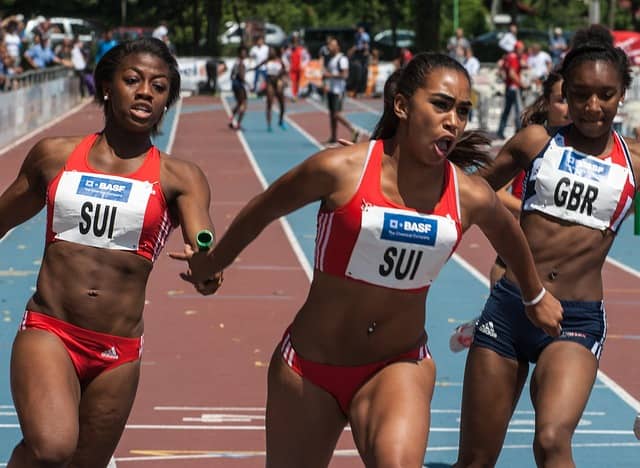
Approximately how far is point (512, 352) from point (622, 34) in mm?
30008

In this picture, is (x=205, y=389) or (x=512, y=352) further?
(x=205, y=389)

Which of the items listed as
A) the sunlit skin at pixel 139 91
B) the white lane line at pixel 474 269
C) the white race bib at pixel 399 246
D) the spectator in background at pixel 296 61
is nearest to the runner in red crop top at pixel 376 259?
the white race bib at pixel 399 246

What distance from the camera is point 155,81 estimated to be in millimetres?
6184

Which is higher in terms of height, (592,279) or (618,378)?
(592,279)

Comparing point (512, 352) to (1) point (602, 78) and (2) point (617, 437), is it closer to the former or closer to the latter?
(1) point (602, 78)

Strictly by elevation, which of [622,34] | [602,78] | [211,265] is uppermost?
[602,78]

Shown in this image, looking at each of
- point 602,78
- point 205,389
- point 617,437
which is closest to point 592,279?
point 602,78

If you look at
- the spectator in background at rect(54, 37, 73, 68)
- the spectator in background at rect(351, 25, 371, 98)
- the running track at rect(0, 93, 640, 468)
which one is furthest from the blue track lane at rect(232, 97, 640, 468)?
the spectator in background at rect(54, 37, 73, 68)

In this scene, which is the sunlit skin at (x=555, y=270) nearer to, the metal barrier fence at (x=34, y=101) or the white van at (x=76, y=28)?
the metal barrier fence at (x=34, y=101)

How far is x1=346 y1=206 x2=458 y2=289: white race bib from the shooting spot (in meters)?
5.44

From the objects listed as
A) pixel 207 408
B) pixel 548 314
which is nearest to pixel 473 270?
pixel 207 408

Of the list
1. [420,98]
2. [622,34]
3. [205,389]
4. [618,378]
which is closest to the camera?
[420,98]

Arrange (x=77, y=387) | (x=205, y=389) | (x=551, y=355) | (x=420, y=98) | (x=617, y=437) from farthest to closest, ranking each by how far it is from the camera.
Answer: (x=205, y=389), (x=617, y=437), (x=551, y=355), (x=77, y=387), (x=420, y=98)

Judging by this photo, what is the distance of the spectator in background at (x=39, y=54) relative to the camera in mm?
36531
